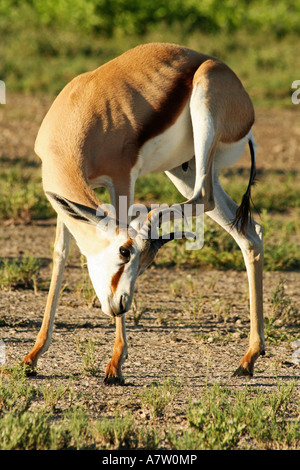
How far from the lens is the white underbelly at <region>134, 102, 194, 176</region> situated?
13.3ft

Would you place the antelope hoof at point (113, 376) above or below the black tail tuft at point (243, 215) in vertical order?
below

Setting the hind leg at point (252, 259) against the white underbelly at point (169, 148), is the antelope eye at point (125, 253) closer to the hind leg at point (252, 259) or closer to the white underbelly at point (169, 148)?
the white underbelly at point (169, 148)

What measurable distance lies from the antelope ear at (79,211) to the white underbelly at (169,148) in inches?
26.8

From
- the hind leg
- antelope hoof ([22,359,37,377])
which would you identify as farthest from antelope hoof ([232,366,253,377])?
antelope hoof ([22,359,37,377])

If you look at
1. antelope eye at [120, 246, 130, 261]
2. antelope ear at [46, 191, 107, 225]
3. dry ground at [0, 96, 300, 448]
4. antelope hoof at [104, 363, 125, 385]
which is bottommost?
dry ground at [0, 96, 300, 448]

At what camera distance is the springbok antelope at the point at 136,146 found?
353cm

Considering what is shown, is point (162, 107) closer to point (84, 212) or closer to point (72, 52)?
point (84, 212)

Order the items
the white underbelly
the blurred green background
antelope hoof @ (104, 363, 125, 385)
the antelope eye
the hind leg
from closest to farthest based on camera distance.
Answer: the antelope eye, antelope hoof @ (104, 363, 125, 385), the white underbelly, the hind leg, the blurred green background

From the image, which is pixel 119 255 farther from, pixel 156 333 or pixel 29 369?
pixel 156 333

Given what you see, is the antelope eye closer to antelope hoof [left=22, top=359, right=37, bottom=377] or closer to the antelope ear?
the antelope ear

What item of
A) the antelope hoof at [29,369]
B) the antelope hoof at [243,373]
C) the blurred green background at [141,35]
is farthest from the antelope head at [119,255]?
the blurred green background at [141,35]

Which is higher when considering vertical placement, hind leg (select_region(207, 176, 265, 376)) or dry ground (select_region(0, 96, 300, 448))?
hind leg (select_region(207, 176, 265, 376))

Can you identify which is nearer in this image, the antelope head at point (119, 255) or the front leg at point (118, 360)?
the antelope head at point (119, 255)
